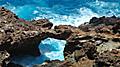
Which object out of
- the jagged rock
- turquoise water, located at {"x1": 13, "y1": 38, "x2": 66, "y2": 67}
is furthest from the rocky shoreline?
turquoise water, located at {"x1": 13, "y1": 38, "x2": 66, "y2": 67}

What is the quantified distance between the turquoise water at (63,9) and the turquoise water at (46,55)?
685 centimetres

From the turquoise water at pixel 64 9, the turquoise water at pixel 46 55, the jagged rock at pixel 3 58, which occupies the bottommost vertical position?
the turquoise water at pixel 46 55

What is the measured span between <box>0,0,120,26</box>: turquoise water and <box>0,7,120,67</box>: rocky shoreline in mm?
11741

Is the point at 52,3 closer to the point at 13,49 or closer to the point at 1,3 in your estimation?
the point at 1,3

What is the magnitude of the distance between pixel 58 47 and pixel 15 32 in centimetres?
685

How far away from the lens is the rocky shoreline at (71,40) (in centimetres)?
1584

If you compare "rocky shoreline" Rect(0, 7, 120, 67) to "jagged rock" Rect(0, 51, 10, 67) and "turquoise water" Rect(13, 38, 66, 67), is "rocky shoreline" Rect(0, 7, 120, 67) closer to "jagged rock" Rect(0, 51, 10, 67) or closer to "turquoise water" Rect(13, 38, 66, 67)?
"jagged rock" Rect(0, 51, 10, 67)

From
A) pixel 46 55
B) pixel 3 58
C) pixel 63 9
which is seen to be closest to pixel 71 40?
pixel 3 58

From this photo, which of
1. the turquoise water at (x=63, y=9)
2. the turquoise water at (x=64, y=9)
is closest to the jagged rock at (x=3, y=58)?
the turquoise water at (x=64, y=9)

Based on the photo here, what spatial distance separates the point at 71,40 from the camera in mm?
18344

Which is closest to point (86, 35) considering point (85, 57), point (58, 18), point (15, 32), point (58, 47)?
point (85, 57)

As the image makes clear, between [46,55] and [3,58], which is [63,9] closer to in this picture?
[46,55]

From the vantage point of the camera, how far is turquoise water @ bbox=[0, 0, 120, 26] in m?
34.2

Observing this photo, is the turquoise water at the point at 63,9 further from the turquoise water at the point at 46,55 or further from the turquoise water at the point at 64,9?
the turquoise water at the point at 46,55
